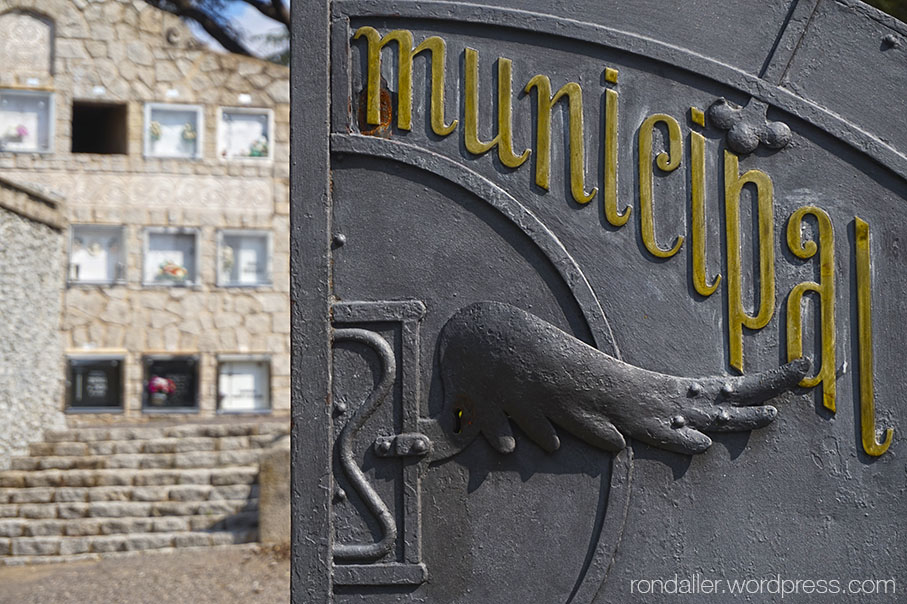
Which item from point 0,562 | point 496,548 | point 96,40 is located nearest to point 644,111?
point 496,548

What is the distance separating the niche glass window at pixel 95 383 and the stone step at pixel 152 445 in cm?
228

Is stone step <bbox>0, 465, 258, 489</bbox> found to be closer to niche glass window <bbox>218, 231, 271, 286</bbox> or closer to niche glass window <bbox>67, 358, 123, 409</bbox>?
niche glass window <bbox>67, 358, 123, 409</bbox>

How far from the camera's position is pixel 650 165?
262 centimetres

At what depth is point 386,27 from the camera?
265 cm

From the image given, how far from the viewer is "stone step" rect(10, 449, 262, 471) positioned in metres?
10.6

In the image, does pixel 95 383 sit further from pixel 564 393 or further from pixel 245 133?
pixel 564 393

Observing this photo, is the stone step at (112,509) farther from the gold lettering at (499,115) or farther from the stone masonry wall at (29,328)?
the gold lettering at (499,115)

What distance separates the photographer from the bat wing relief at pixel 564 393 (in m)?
2.52

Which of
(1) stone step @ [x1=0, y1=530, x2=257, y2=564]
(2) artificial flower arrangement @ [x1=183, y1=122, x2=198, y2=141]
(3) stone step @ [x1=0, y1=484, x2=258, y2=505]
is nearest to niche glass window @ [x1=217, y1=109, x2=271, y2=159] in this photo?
(2) artificial flower arrangement @ [x1=183, y1=122, x2=198, y2=141]

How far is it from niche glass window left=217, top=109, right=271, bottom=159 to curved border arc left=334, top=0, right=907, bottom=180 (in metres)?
12.4

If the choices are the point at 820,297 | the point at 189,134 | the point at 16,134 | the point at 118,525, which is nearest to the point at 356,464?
the point at 820,297

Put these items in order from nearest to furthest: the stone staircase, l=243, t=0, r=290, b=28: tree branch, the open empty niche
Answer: the stone staircase
the open empty niche
l=243, t=0, r=290, b=28: tree branch

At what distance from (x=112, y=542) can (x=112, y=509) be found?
0.44 m

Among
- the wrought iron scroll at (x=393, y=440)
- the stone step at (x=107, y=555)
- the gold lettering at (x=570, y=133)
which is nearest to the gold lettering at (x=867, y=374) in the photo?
the gold lettering at (x=570, y=133)
